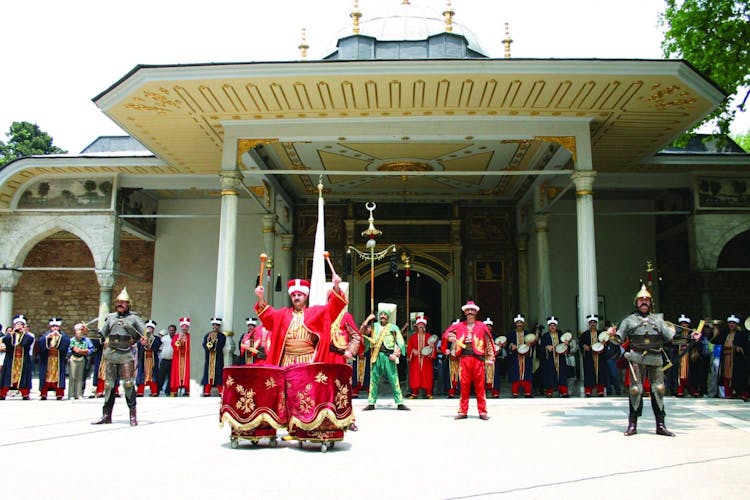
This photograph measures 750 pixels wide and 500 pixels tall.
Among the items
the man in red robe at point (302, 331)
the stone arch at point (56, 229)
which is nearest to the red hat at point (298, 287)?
the man in red robe at point (302, 331)

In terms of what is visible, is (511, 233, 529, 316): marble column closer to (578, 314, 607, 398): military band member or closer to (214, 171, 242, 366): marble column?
(578, 314, 607, 398): military band member

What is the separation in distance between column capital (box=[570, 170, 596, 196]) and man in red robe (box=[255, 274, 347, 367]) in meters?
7.03

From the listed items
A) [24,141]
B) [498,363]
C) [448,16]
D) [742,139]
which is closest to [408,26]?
[448,16]

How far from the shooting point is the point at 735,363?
11.2 metres

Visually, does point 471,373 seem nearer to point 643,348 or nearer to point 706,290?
point 643,348

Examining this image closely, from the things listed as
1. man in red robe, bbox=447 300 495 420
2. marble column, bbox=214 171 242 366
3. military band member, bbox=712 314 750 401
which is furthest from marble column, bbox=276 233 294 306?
military band member, bbox=712 314 750 401

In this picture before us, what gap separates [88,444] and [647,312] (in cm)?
598

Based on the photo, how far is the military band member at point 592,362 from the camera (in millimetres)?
11422

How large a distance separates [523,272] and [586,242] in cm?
631

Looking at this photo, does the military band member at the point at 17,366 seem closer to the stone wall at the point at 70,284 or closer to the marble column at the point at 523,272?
the stone wall at the point at 70,284

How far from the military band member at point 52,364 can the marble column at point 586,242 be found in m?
9.22

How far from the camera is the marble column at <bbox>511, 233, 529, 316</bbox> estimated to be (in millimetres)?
18000

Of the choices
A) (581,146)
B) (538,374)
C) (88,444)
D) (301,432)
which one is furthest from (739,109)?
(88,444)

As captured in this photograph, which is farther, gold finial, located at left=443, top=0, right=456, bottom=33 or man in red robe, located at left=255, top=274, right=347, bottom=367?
gold finial, located at left=443, top=0, right=456, bottom=33
